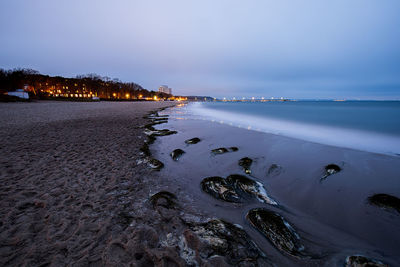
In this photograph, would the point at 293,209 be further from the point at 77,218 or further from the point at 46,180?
the point at 46,180

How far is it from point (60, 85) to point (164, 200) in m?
124

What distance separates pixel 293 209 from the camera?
10.8 feet

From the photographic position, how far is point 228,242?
234cm

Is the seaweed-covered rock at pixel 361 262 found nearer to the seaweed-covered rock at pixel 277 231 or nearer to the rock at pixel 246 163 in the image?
the seaweed-covered rock at pixel 277 231

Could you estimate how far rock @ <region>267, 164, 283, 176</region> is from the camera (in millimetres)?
4746

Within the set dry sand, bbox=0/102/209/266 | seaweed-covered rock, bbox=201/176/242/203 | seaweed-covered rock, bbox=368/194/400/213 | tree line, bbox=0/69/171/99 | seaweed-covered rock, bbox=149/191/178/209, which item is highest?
tree line, bbox=0/69/171/99

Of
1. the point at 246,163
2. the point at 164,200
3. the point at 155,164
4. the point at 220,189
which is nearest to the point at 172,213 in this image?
the point at 164,200

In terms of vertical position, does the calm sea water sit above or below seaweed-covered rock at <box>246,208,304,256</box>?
above

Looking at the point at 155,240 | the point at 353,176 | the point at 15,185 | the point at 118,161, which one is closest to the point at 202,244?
the point at 155,240

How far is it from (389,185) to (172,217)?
564 cm

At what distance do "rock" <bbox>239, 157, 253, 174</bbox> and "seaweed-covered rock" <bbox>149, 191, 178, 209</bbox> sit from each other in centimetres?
249

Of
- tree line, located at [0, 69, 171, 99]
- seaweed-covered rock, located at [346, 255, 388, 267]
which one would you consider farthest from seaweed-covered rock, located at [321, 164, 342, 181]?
tree line, located at [0, 69, 171, 99]

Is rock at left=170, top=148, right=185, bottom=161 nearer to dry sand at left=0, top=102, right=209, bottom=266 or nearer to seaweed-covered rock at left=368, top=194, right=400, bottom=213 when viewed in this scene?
dry sand at left=0, top=102, right=209, bottom=266

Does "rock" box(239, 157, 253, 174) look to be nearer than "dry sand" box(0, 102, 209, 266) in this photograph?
No
